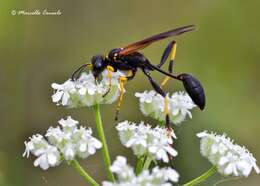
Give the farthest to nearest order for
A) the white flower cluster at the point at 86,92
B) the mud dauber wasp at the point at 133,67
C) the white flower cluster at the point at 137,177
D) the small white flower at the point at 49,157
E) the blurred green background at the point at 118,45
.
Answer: the blurred green background at the point at 118,45 → the mud dauber wasp at the point at 133,67 → the white flower cluster at the point at 86,92 → the small white flower at the point at 49,157 → the white flower cluster at the point at 137,177

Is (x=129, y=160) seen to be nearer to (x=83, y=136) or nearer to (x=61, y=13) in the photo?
(x=61, y=13)

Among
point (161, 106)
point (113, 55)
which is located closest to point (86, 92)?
point (113, 55)

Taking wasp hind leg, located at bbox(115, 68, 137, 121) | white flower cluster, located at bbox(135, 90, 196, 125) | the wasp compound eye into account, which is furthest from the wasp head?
the wasp compound eye

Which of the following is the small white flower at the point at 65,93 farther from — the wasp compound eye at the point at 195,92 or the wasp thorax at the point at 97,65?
the wasp compound eye at the point at 195,92

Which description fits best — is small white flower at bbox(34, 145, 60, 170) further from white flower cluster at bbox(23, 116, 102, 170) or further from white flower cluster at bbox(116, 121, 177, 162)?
white flower cluster at bbox(116, 121, 177, 162)

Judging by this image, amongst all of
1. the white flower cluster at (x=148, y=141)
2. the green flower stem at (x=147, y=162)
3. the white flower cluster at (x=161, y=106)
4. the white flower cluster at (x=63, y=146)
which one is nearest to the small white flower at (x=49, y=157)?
the white flower cluster at (x=63, y=146)

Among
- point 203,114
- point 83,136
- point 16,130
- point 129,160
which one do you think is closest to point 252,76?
point 203,114
